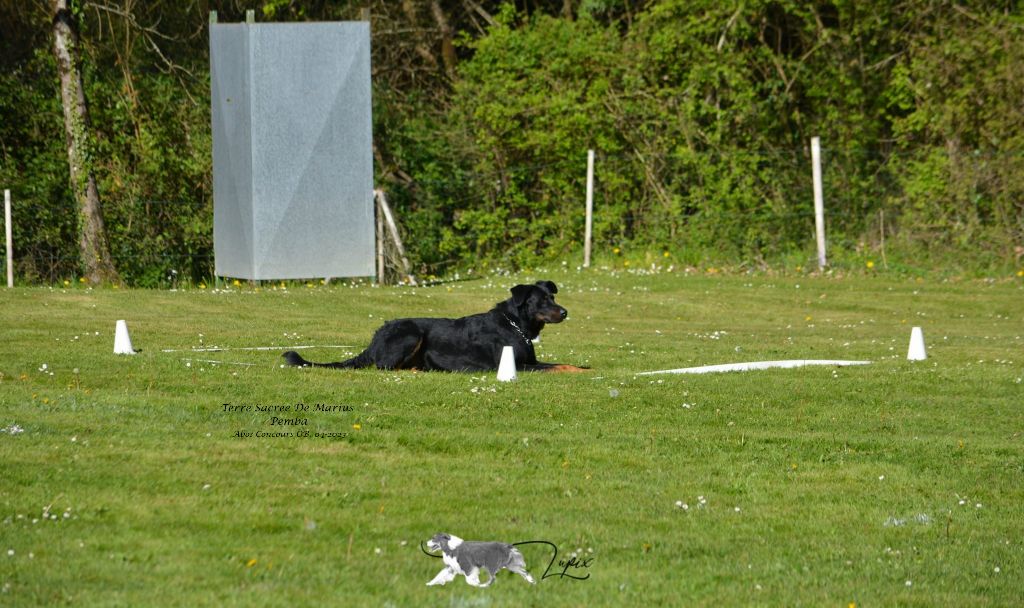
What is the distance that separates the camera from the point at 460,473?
8102 millimetres

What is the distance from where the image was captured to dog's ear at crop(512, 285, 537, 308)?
1332cm

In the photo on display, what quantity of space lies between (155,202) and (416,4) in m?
10.5

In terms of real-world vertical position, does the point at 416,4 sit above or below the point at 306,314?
above

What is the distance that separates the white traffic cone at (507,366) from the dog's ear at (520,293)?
4.03ft

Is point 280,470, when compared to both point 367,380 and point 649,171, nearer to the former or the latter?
point 367,380

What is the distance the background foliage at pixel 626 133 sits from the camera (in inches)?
1030

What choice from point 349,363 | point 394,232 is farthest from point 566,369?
point 394,232

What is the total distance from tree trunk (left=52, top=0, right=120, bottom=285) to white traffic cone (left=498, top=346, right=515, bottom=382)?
1485 centimetres

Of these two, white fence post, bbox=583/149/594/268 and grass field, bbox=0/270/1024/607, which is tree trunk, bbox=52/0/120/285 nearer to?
white fence post, bbox=583/149/594/268

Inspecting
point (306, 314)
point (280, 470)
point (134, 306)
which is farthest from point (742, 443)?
point (134, 306)

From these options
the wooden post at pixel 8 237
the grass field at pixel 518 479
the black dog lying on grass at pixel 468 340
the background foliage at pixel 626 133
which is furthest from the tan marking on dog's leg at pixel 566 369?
the background foliage at pixel 626 133

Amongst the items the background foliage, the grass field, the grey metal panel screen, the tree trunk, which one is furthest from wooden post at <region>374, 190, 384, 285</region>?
the grass field

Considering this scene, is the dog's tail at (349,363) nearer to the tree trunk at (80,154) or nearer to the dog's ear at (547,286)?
the dog's ear at (547,286)

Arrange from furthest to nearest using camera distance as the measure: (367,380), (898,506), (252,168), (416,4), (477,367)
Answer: (416,4)
(252,168)
(477,367)
(367,380)
(898,506)
